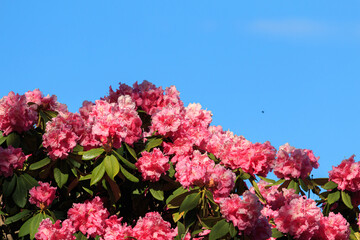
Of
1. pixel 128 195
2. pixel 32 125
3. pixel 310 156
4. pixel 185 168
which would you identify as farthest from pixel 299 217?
pixel 32 125

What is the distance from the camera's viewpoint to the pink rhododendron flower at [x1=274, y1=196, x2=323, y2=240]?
4.51 metres

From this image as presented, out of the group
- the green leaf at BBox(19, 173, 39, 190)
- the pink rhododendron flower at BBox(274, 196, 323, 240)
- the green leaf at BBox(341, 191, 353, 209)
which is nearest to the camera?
the pink rhododendron flower at BBox(274, 196, 323, 240)

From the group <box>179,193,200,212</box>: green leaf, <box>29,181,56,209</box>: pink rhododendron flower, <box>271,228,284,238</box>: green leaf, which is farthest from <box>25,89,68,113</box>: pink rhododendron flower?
<box>271,228,284,238</box>: green leaf

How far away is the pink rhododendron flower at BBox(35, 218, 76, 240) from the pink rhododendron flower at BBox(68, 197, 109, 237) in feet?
0.48

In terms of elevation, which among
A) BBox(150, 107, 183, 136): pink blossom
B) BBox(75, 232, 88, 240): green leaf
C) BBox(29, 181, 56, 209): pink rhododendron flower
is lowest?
BBox(75, 232, 88, 240): green leaf

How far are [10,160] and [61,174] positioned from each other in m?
0.47

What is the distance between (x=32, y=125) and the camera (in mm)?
5496

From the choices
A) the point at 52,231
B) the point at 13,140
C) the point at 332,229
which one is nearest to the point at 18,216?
the point at 52,231

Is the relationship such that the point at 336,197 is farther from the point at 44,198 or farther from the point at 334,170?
the point at 44,198

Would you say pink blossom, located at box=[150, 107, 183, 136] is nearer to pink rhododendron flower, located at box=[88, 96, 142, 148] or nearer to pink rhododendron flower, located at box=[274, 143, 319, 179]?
pink rhododendron flower, located at box=[88, 96, 142, 148]

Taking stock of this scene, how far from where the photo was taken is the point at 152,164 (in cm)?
508

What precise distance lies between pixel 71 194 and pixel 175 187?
1026mm

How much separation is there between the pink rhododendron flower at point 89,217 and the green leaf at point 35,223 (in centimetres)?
25

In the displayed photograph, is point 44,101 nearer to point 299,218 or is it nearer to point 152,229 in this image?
point 152,229
